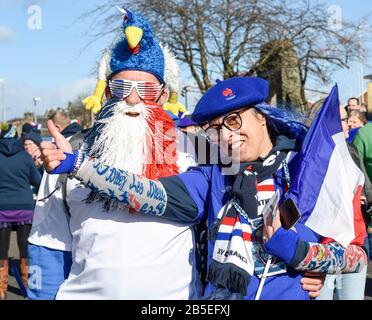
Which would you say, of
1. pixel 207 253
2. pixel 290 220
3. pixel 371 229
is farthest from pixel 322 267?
pixel 371 229

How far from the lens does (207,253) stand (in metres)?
2.27

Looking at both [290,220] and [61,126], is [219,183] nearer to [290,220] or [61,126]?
[290,220]

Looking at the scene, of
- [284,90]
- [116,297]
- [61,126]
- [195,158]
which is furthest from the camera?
[284,90]

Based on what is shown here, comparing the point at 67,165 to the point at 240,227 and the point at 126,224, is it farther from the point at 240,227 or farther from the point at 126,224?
the point at 240,227

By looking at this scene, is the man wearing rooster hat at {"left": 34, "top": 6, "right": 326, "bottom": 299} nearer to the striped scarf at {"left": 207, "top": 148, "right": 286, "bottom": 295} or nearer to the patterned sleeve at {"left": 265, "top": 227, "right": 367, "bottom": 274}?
the striped scarf at {"left": 207, "top": 148, "right": 286, "bottom": 295}

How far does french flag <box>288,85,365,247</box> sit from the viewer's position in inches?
80.2

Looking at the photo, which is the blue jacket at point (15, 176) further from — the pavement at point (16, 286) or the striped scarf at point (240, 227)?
the striped scarf at point (240, 227)

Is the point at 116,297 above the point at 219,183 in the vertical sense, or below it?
below

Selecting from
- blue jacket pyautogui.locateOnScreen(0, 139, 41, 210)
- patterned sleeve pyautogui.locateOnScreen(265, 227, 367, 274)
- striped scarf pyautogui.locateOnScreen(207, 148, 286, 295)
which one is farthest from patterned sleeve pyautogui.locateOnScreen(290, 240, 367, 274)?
blue jacket pyautogui.locateOnScreen(0, 139, 41, 210)

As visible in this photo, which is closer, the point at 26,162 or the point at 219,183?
the point at 219,183

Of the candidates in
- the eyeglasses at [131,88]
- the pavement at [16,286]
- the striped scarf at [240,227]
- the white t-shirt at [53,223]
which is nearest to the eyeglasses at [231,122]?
the striped scarf at [240,227]

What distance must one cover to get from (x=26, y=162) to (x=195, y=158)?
15.2 ft

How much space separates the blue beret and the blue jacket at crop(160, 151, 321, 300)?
0.64 feet

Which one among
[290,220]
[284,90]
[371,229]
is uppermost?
[284,90]
